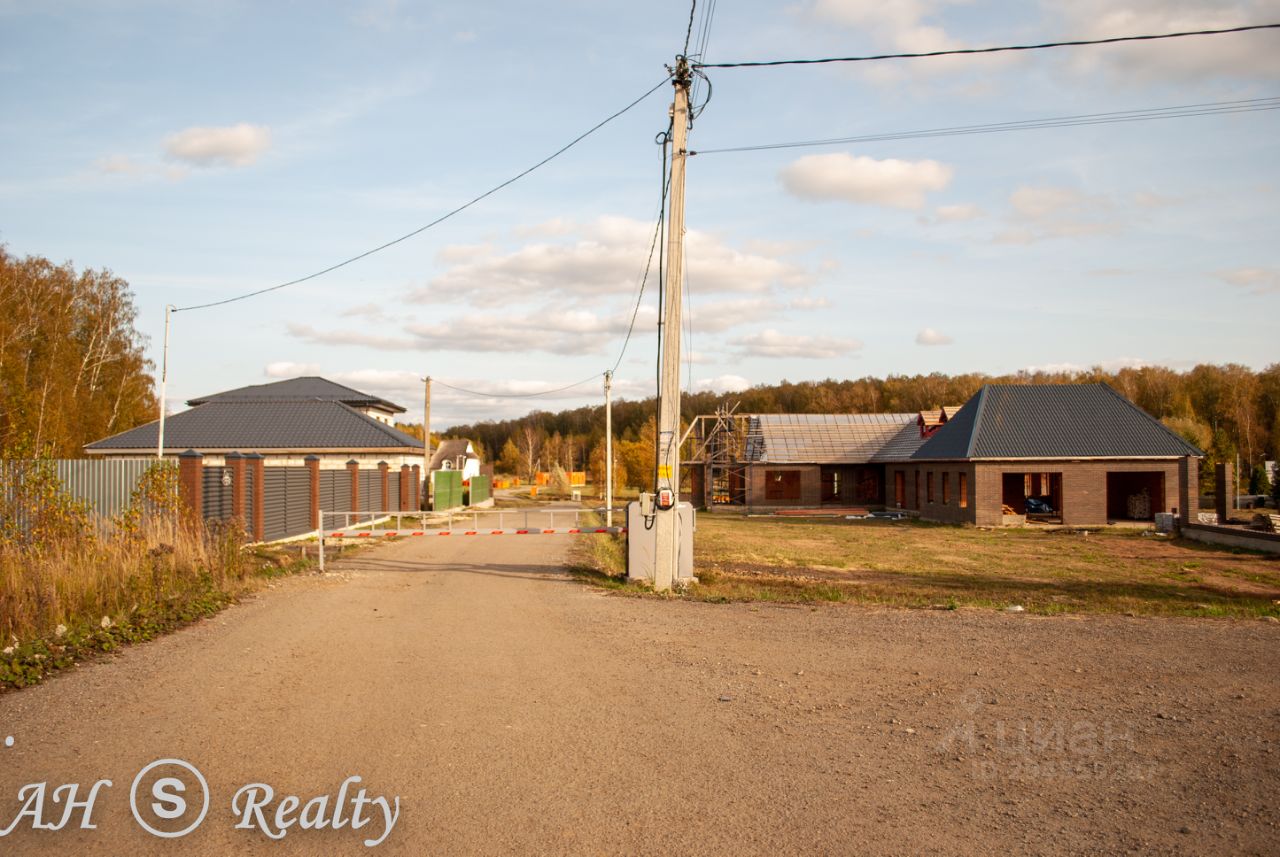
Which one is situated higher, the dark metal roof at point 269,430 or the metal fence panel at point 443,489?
the dark metal roof at point 269,430

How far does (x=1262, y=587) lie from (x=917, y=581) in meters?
6.68

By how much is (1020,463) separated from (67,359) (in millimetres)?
42413

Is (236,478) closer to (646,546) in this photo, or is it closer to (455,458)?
(646,546)

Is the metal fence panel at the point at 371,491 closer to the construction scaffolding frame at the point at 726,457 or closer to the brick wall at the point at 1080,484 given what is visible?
the construction scaffolding frame at the point at 726,457

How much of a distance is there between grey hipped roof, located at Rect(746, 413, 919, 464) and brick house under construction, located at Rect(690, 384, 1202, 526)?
111 mm

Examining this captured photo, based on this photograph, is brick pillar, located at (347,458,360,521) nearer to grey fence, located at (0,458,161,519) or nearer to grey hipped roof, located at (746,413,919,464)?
grey fence, located at (0,458,161,519)

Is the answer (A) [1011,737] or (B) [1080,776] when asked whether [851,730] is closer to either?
(A) [1011,737]

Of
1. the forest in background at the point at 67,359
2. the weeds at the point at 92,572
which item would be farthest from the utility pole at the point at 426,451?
the weeds at the point at 92,572

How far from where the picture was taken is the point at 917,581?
18109 mm

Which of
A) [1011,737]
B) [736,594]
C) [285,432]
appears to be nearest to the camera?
[1011,737]

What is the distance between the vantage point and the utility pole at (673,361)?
1506 cm

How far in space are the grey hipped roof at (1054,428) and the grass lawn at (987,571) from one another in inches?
165

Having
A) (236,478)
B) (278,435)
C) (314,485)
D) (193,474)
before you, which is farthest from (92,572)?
(278,435)

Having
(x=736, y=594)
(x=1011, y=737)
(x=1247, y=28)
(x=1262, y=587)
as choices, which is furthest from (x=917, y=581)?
(x=1011, y=737)
